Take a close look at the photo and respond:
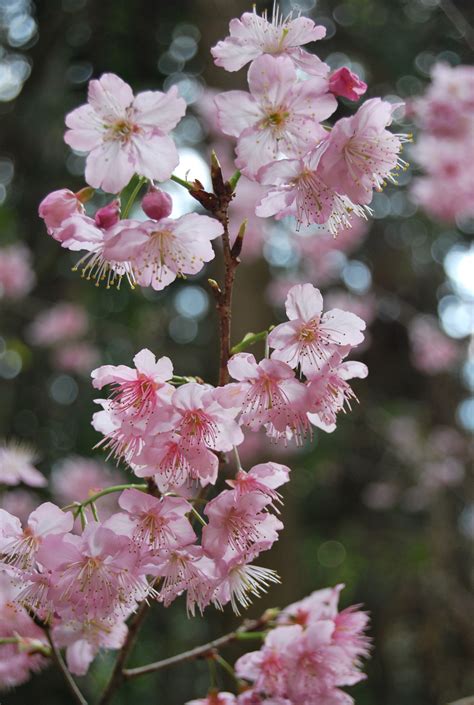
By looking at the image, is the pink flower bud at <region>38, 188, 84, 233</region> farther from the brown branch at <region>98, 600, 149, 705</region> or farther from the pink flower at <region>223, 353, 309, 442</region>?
the brown branch at <region>98, 600, 149, 705</region>

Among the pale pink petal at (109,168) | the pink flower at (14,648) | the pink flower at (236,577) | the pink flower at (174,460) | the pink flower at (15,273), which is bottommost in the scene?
the pink flower at (15,273)


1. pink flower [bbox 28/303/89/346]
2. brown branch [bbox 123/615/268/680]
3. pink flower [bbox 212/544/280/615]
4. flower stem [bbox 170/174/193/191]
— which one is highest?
flower stem [bbox 170/174/193/191]

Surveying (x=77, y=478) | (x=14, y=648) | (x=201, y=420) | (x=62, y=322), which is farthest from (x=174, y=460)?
(x=62, y=322)

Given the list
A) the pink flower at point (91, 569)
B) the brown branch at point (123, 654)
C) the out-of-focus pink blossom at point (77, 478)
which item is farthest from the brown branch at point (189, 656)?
the out-of-focus pink blossom at point (77, 478)

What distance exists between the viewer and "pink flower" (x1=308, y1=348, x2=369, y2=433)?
3.17 feet

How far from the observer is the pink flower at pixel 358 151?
0.95m

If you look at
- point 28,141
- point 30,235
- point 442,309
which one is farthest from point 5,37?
point 442,309

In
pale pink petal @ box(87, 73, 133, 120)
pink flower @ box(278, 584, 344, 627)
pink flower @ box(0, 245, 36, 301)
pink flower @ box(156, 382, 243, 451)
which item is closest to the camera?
pink flower @ box(156, 382, 243, 451)

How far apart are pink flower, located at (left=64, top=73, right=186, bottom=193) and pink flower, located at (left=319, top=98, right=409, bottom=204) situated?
0.65 ft

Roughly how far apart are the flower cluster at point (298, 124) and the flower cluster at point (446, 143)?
1996mm

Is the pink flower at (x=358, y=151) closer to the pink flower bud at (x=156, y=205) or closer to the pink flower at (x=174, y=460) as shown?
the pink flower bud at (x=156, y=205)

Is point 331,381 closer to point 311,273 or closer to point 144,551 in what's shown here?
point 144,551

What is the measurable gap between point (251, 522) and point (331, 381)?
215 mm

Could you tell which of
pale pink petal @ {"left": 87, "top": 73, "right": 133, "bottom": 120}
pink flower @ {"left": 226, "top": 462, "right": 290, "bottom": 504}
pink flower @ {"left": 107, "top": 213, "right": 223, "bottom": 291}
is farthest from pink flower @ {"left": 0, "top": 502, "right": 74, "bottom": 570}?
pale pink petal @ {"left": 87, "top": 73, "right": 133, "bottom": 120}
